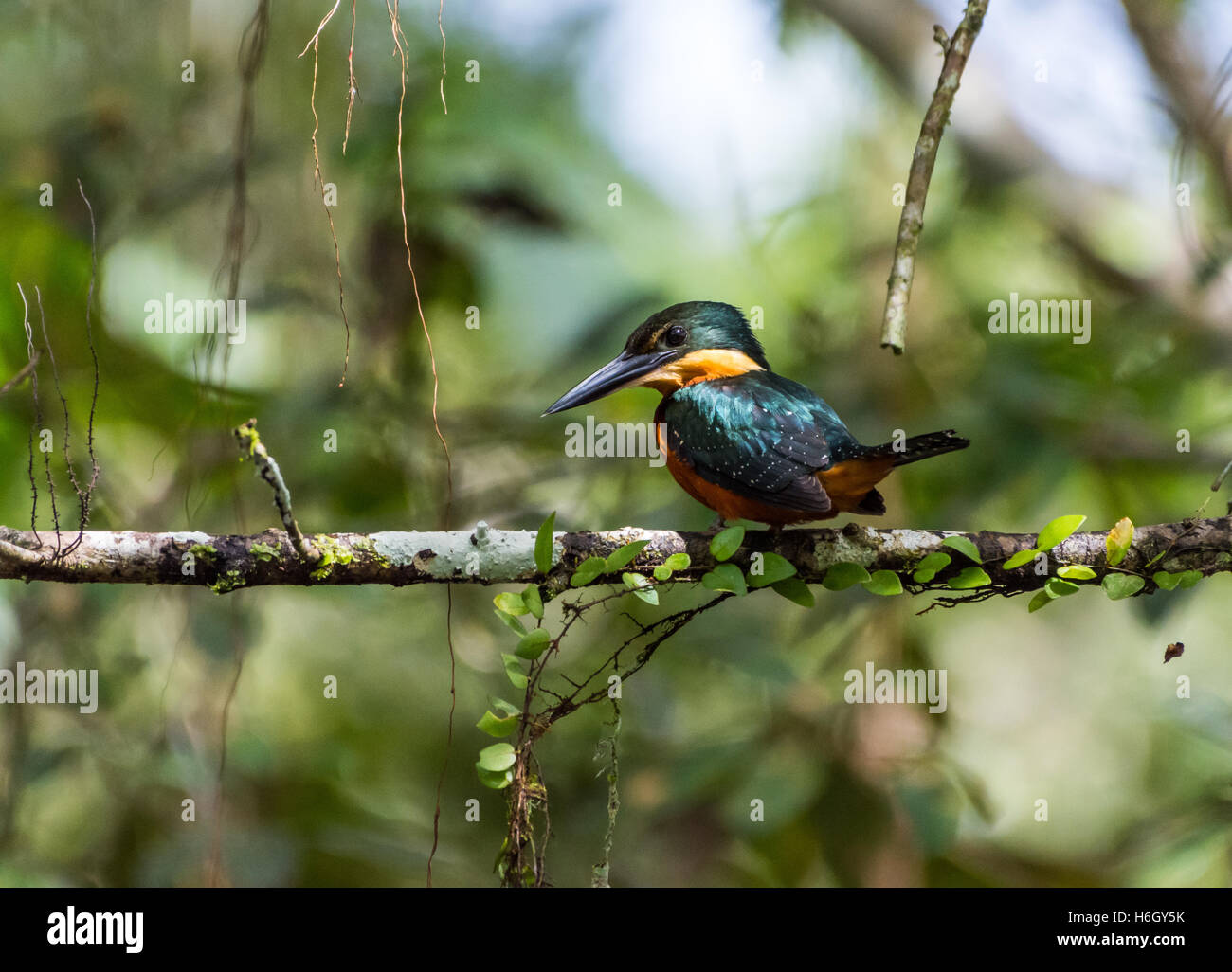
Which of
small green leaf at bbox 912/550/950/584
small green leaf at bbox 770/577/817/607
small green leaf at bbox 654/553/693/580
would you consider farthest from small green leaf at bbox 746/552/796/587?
small green leaf at bbox 912/550/950/584

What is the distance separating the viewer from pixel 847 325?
3.28 meters

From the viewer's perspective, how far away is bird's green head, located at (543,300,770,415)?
218cm

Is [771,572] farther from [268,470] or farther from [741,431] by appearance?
[268,470]

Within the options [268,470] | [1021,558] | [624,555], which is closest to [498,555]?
[624,555]

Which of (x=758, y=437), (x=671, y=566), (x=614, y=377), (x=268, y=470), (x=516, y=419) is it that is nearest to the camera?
(x=268, y=470)

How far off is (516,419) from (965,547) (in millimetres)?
1764

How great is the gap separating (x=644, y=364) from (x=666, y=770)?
1.26m

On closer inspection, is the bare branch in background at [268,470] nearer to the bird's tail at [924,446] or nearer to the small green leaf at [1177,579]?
the bird's tail at [924,446]

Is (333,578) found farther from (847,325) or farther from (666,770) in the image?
(847,325)

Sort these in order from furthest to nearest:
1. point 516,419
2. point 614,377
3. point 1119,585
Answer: point 516,419, point 614,377, point 1119,585

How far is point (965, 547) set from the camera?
1673mm

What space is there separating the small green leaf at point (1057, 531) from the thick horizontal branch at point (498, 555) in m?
0.09

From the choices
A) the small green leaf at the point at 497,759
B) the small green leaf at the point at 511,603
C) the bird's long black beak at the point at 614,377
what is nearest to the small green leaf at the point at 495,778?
the small green leaf at the point at 497,759

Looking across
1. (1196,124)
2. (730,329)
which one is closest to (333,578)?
(730,329)
